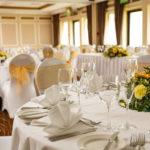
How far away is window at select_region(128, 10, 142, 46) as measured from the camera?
9594 mm

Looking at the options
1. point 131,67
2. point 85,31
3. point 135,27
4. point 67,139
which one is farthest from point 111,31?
point 67,139

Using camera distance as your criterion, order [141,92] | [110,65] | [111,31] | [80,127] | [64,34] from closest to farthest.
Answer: [80,127], [141,92], [110,65], [111,31], [64,34]

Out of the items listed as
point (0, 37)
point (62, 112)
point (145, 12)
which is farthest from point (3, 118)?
point (0, 37)

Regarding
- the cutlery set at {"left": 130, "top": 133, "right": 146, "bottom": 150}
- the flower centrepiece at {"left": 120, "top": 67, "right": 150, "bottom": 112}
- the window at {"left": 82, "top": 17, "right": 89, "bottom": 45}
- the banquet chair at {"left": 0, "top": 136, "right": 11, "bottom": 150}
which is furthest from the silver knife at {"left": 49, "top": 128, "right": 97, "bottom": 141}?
the window at {"left": 82, "top": 17, "right": 89, "bottom": 45}

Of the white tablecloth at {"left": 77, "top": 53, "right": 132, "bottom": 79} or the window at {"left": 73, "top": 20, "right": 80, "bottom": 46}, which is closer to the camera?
the white tablecloth at {"left": 77, "top": 53, "right": 132, "bottom": 79}

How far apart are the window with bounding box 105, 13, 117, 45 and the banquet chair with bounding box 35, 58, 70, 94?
8377mm

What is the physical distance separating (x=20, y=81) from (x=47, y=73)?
0.95 m

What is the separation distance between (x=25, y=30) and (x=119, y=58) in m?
10.9

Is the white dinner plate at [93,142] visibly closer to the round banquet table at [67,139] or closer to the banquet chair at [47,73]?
the round banquet table at [67,139]

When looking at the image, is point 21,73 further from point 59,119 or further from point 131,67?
point 59,119

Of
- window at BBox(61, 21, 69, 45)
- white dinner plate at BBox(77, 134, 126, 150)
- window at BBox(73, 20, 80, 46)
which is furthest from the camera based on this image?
window at BBox(61, 21, 69, 45)

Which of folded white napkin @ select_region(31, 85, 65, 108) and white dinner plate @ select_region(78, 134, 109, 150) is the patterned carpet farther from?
white dinner plate @ select_region(78, 134, 109, 150)

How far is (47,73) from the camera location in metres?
3.03

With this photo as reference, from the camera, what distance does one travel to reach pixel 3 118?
4.13 meters
